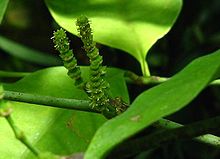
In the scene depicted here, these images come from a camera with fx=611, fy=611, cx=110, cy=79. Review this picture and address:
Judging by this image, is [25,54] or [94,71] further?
[25,54]

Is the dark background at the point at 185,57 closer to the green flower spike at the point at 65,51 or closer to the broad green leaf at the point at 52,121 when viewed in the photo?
the broad green leaf at the point at 52,121

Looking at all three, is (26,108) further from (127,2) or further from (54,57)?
(54,57)

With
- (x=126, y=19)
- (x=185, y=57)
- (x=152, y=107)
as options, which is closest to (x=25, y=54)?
(x=185, y=57)

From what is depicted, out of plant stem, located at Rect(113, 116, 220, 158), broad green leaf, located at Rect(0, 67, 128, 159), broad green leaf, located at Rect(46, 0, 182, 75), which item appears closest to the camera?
plant stem, located at Rect(113, 116, 220, 158)

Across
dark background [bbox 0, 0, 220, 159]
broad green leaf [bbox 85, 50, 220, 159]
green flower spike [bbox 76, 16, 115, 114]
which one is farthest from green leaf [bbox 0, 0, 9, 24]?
dark background [bbox 0, 0, 220, 159]

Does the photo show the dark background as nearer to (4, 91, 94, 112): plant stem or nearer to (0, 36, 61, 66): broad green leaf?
(0, 36, 61, 66): broad green leaf

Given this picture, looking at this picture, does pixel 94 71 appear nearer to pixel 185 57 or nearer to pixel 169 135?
pixel 169 135
